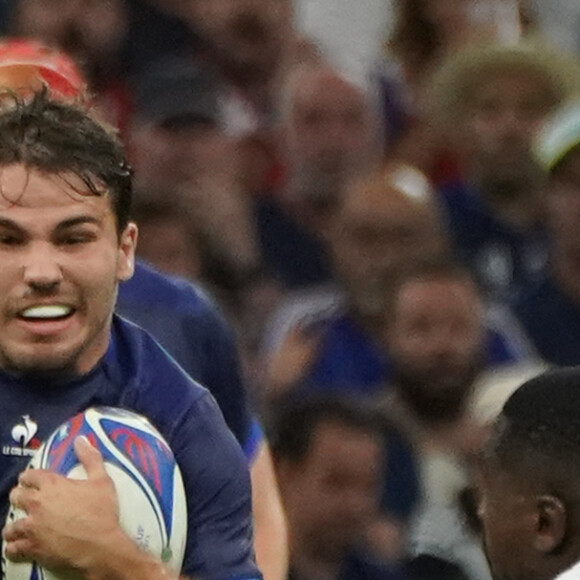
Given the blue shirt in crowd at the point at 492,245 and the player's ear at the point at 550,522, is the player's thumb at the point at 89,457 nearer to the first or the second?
the player's ear at the point at 550,522

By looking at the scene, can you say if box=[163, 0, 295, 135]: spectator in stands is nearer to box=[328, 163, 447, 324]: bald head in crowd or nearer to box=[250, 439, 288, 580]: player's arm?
box=[328, 163, 447, 324]: bald head in crowd

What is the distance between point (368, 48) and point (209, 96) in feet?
3.04

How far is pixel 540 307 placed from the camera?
743 cm

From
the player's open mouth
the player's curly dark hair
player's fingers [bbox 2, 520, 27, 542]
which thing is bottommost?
player's fingers [bbox 2, 520, 27, 542]

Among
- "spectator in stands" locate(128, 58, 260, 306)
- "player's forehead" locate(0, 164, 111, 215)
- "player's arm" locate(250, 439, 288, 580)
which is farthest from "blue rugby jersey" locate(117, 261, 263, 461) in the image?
"spectator in stands" locate(128, 58, 260, 306)

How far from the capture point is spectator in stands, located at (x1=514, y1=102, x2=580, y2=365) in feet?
24.2

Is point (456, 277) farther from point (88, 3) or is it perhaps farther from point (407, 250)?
point (88, 3)

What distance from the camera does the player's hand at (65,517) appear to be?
3.60 meters

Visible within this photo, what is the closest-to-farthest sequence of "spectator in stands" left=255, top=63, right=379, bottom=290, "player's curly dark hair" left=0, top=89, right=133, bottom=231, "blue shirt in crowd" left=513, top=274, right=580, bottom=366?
"player's curly dark hair" left=0, top=89, right=133, bottom=231
"blue shirt in crowd" left=513, top=274, right=580, bottom=366
"spectator in stands" left=255, top=63, right=379, bottom=290

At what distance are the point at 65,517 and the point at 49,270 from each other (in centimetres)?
40

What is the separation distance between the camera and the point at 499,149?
7.98m

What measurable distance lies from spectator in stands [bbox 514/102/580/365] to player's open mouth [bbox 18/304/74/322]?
3834mm

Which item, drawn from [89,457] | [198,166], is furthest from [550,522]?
[198,166]

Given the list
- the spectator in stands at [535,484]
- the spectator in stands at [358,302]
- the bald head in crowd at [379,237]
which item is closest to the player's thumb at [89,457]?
the spectator in stands at [535,484]
